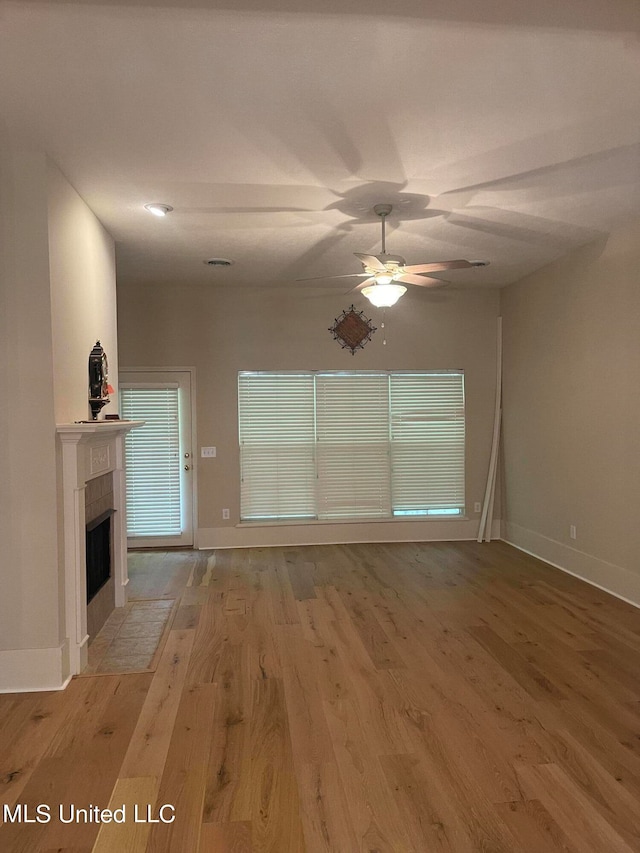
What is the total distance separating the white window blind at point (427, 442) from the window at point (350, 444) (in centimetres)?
1

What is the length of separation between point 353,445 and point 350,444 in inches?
1.5

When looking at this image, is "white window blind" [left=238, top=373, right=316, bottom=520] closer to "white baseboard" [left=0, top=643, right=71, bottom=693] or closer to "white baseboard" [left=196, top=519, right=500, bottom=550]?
"white baseboard" [left=196, top=519, right=500, bottom=550]

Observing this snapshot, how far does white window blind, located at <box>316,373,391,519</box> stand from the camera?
7035 millimetres

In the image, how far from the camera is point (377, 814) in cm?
229

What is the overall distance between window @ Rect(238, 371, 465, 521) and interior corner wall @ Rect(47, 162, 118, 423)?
2.52m

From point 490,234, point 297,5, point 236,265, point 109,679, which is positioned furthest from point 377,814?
point 236,265

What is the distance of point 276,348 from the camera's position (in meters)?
6.93

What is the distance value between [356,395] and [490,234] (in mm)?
2640

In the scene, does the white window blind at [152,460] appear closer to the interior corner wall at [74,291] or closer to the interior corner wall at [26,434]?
the interior corner wall at [74,291]

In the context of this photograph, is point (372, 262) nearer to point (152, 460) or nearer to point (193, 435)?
point (193, 435)

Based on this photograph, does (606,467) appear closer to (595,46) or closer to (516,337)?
(516,337)

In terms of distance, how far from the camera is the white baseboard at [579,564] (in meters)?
4.78

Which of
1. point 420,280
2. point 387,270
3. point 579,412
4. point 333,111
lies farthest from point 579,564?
point 333,111

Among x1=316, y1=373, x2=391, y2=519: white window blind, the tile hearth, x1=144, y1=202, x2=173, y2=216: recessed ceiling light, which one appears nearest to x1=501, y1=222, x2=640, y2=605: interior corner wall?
x1=316, y1=373, x2=391, y2=519: white window blind
